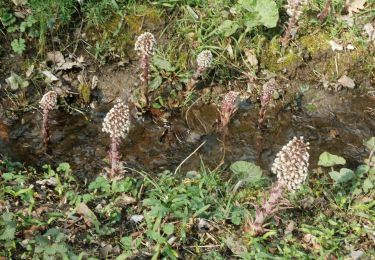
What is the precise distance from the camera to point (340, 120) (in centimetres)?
579

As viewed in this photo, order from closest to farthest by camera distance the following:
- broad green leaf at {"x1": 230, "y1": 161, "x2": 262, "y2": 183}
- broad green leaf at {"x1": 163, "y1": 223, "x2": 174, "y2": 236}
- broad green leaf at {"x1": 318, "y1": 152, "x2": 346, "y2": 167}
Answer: broad green leaf at {"x1": 163, "y1": 223, "x2": 174, "y2": 236} < broad green leaf at {"x1": 230, "y1": 161, "x2": 262, "y2": 183} < broad green leaf at {"x1": 318, "y1": 152, "x2": 346, "y2": 167}

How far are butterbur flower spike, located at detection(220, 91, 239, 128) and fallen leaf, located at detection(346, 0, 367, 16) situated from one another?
2.44m

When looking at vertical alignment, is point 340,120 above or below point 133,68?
below

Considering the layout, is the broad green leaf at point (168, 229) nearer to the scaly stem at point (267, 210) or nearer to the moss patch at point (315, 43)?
the scaly stem at point (267, 210)

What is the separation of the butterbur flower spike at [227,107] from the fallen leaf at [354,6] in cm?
244

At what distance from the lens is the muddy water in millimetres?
4984

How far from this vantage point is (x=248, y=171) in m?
4.48

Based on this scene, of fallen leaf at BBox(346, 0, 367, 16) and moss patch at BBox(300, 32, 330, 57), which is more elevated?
fallen leaf at BBox(346, 0, 367, 16)

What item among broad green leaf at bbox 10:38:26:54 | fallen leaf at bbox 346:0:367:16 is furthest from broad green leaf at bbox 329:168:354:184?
broad green leaf at bbox 10:38:26:54

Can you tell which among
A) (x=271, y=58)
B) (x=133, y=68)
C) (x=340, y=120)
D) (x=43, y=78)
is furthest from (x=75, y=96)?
(x=340, y=120)

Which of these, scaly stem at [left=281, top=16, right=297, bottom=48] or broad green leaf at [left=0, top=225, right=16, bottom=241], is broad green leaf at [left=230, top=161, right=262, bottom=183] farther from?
scaly stem at [left=281, top=16, right=297, bottom=48]

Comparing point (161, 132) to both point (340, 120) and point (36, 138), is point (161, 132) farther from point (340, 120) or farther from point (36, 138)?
point (340, 120)

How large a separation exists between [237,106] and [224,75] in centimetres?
45

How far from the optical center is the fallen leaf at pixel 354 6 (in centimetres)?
641
